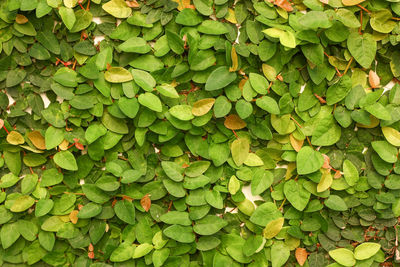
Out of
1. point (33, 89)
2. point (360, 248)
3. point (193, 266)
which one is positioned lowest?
point (193, 266)

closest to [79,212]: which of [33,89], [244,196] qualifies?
[33,89]

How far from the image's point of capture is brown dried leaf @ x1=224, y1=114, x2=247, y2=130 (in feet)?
3.86

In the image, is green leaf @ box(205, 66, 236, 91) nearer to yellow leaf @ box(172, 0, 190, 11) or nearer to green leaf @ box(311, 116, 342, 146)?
yellow leaf @ box(172, 0, 190, 11)

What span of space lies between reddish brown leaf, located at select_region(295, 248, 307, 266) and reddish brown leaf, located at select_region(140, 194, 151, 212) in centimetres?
54

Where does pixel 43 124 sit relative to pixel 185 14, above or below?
below

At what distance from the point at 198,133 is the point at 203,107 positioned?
0.09 metres

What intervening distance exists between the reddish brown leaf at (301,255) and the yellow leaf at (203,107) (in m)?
0.59

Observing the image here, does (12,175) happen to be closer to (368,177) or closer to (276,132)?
(276,132)

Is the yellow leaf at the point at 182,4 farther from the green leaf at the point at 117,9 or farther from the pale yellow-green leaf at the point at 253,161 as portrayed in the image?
the pale yellow-green leaf at the point at 253,161

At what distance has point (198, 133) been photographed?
1.18m

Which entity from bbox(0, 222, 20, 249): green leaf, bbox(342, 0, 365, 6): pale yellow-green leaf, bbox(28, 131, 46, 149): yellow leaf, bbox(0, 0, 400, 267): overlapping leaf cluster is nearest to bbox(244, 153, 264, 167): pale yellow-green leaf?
bbox(0, 0, 400, 267): overlapping leaf cluster

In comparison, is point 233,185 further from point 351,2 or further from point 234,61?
point 351,2

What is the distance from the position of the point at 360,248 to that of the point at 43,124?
3.81ft

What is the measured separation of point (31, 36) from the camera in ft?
3.76
